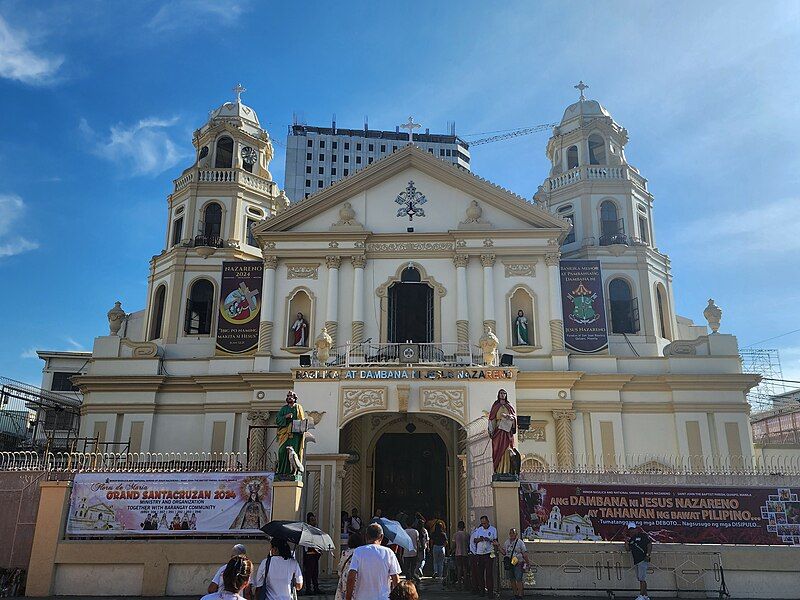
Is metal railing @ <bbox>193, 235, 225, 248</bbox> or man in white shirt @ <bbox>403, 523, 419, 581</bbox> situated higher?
metal railing @ <bbox>193, 235, 225, 248</bbox>

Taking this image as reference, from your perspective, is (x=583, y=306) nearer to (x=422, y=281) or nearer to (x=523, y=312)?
(x=523, y=312)

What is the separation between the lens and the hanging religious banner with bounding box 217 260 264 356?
94.8ft

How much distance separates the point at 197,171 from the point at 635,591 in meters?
27.2

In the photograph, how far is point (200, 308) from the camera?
1266 inches

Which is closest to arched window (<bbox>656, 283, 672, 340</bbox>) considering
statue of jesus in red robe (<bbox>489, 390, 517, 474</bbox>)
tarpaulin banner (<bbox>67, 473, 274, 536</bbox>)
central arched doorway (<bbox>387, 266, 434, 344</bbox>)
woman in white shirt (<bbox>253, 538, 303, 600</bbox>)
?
central arched doorway (<bbox>387, 266, 434, 344</bbox>)

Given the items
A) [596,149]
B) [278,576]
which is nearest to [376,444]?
[278,576]

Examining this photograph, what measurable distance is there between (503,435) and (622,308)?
17097 millimetres

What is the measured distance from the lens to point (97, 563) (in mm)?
15984

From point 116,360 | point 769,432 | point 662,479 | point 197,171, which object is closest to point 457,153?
point 769,432

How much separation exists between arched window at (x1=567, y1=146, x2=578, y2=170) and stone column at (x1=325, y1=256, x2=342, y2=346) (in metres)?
14.2

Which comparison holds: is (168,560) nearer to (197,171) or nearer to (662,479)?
(662,479)

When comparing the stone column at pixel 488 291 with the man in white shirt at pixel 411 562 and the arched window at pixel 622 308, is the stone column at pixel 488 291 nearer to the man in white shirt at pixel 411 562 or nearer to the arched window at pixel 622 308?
the arched window at pixel 622 308

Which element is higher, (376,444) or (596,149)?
(596,149)

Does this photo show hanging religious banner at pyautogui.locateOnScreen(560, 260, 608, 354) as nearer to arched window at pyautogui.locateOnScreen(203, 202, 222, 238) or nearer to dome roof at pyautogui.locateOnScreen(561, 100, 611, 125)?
dome roof at pyautogui.locateOnScreen(561, 100, 611, 125)
